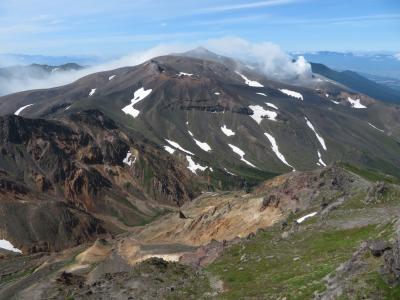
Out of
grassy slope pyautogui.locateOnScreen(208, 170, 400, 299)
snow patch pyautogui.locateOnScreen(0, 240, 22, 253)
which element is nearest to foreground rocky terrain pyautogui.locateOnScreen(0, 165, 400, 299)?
grassy slope pyautogui.locateOnScreen(208, 170, 400, 299)

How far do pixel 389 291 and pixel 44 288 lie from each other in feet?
262

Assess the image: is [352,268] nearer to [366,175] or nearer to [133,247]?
[366,175]

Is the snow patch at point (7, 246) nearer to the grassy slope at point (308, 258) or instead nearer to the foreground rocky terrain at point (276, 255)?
the foreground rocky terrain at point (276, 255)

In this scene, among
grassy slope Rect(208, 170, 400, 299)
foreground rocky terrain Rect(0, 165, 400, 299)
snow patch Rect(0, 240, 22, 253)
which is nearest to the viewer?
grassy slope Rect(208, 170, 400, 299)

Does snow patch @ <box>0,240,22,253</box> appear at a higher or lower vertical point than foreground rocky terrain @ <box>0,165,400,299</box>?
lower

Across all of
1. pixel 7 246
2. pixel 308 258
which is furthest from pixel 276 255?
pixel 7 246

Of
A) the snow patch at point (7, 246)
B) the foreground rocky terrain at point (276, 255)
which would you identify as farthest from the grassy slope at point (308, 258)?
the snow patch at point (7, 246)

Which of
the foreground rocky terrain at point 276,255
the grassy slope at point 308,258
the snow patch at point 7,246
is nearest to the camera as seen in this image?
the grassy slope at point 308,258

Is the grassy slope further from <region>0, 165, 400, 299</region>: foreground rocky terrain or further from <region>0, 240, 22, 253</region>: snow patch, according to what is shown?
<region>0, 240, 22, 253</region>: snow patch

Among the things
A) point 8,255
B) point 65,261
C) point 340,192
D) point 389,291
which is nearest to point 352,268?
point 389,291

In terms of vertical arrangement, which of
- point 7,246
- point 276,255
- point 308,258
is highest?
point 308,258

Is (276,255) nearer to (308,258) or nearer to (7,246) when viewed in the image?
(308,258)

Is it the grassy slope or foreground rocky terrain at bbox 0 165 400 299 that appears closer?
the grassy slope

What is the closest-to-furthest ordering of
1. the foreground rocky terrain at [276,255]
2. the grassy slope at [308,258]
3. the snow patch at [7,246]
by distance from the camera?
the grassy slope at [308,258], the foreground rocky terrain at [276,255], the snow patch at [7,246]
